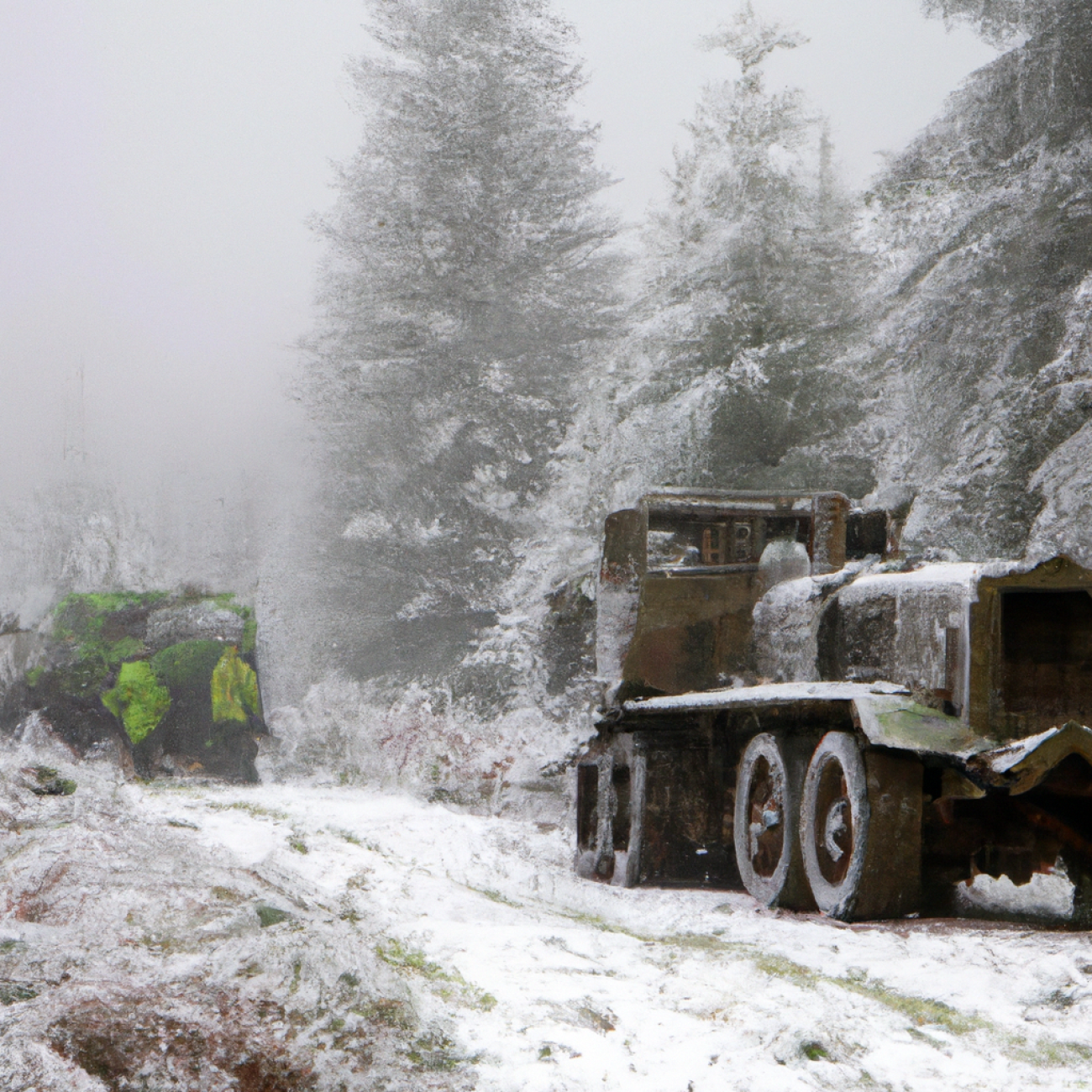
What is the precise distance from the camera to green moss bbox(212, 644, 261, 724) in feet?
32.4

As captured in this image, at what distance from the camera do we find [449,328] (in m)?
11.1

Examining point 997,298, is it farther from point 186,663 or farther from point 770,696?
point 186,663

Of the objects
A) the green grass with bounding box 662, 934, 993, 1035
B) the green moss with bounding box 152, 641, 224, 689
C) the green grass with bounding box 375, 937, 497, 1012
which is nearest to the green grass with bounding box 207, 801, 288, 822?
the green moss with bounding box 152, 641, 224, 689

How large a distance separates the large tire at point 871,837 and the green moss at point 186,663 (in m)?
7.46

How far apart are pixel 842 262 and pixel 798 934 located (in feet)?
26.9

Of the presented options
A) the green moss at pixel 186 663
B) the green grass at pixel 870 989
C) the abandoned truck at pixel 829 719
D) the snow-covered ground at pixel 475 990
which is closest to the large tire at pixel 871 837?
the abandoned truck at pixel 829 719

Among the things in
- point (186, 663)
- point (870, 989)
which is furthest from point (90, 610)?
point (870, 989)

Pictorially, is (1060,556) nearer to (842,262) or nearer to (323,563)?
(842,262)

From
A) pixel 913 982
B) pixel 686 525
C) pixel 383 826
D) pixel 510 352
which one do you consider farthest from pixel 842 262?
pixel 913 982

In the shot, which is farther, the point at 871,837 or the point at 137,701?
the point at 137,701

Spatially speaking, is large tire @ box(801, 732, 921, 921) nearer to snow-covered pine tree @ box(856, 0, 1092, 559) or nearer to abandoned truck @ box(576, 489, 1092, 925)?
abandoned truck @ box(576, 489, 1092, 925)

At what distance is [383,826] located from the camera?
6.09 meters

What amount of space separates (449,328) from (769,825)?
8007mm

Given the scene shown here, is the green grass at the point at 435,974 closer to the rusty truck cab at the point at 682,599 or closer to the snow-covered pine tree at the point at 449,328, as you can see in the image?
the rusty truck cab at the point at 682,599
